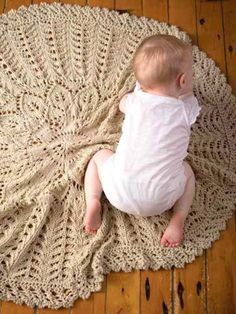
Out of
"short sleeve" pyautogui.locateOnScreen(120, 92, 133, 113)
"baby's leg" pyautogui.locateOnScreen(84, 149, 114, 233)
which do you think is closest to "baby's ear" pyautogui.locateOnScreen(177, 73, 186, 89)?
"short sleeve" pyautogui.locateOnScreen(120, 92, 133, 113)

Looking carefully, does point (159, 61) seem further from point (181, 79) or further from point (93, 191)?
point (93, 191)

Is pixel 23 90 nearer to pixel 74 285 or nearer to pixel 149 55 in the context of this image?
pixel 149 55

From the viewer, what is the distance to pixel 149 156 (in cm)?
98

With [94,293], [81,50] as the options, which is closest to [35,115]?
[81,50]

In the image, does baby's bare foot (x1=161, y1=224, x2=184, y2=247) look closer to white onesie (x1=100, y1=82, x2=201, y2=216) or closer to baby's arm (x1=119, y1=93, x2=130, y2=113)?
white onesie (x1=100, y1=82, x2=201, y2=216)

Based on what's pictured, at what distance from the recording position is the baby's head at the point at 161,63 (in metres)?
0.99

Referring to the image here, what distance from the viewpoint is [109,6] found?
53.2 inches

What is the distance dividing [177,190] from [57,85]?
0.41 metres

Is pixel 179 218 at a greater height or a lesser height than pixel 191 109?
lesser

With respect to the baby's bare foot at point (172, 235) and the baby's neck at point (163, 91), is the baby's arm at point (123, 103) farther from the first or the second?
the baby's bare foot at point (172, 235)

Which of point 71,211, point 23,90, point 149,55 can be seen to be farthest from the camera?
point 23,90

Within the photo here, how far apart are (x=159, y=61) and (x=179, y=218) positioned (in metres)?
0.33

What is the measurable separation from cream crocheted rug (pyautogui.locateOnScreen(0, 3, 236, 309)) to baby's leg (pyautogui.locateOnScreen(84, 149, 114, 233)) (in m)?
0.02

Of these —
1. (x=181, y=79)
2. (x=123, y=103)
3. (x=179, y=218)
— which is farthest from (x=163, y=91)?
(x=179, y=218)
